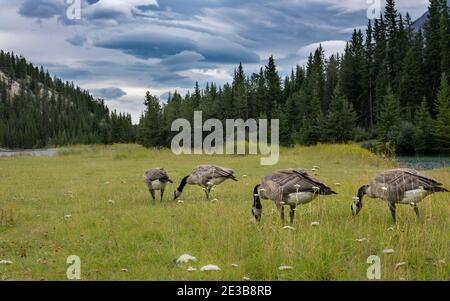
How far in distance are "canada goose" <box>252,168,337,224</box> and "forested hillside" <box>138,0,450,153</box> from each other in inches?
2159

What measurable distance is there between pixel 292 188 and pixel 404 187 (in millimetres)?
2611

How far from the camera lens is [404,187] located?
1003cm

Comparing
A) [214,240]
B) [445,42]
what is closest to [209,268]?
[214,240]

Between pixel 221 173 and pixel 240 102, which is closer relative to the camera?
pixel 221 173

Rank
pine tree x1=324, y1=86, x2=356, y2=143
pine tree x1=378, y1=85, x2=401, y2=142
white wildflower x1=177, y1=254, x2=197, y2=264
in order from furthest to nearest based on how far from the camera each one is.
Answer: pine tree x1=324, y1=86, x2=356, y2=143 → pine tree x1=378, y1=85, x2=401, y2=142 → white wildflower x1=177, y1=254, x2=197, y2=264

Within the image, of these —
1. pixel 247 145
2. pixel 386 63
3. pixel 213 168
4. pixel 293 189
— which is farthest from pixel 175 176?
pixel 386 63

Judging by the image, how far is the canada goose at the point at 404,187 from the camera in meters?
9.83

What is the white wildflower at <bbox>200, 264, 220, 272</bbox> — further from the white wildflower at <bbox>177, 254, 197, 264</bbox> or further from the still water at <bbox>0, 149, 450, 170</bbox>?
the still water at <bbox>0, 149, 450, 170</bbox>

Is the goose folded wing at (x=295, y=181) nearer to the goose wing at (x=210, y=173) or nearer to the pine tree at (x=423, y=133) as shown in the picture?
the goose wing at (x=210, y=173)

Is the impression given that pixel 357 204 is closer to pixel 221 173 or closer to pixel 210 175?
pixel 221 173

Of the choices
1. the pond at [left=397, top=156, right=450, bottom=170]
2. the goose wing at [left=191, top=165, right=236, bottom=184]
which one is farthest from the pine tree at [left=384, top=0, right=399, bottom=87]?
the goose wing at [left=191, top=165, right=236, bottom=184]

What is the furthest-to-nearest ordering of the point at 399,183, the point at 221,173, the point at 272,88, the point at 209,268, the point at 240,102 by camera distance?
the point at 272,88, the point at 240,102, the point at 221,173, the point at 399,183, the point at 209,268

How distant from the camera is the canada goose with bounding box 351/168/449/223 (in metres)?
9.83

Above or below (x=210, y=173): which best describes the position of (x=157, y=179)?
below
